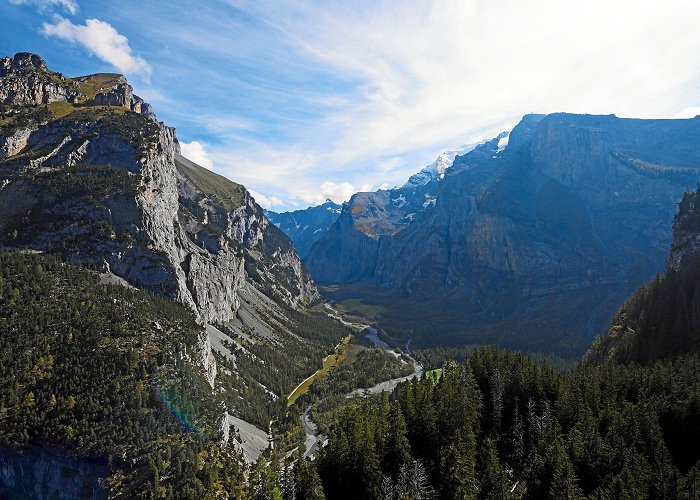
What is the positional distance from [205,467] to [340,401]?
78.7 m

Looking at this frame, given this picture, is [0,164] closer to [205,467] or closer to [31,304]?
[31,304]

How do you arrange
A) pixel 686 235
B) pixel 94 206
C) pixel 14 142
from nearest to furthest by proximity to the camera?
1. pixel 94 206
2. pixel 686 235
3. pixel 14 142

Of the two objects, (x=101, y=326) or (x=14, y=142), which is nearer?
(x=101, y=326)

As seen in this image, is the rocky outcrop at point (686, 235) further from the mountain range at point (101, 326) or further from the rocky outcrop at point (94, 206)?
the rocky outcrop at point (94, 206)

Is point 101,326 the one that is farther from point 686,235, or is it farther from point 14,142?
point 686,235

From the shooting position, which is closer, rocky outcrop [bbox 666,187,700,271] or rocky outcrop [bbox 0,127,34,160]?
rocky outcrop [bbox 666,187,700,271]

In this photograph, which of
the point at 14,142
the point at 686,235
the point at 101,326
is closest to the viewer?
the point at 101,326

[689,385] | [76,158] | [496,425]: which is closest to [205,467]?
[496,425]

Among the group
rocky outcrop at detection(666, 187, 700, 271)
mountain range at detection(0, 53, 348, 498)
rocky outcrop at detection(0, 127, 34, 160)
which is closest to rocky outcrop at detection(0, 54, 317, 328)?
rocky outcrop at detection(0, 127, 34, 160)

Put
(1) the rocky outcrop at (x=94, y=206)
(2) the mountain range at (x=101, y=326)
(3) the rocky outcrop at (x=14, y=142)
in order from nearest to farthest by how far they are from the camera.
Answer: (2) the mountain range at (x=101, y=326), (1) the rocky outcrop at (x=94, y=206), (3) the rocky outcrop at (x=14, y=142)

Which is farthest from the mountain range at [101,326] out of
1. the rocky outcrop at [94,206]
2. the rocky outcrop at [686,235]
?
the rocky outcrop at [686,235]

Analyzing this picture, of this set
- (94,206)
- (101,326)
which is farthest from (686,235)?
(94,206)

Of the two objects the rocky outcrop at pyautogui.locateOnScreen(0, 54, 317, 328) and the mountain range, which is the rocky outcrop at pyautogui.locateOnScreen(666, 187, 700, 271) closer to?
the mountain range

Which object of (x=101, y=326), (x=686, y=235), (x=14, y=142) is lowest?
(x=101, y=326)
